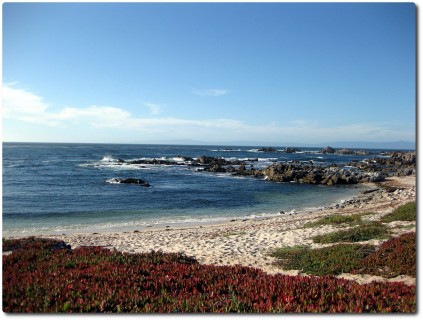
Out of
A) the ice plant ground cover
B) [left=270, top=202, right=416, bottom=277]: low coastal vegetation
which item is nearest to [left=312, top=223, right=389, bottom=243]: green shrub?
[left=270, top=202, right=416, bottom=277]: low coastal vegetation

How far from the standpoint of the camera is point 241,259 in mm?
8820

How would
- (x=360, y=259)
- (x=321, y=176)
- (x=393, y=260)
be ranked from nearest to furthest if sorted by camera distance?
(x=393, y=260) < (x=360, y=259) < (x=321, y=176)

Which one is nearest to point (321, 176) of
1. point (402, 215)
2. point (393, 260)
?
point (402, 215)

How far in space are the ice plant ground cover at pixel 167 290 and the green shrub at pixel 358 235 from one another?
171 inches

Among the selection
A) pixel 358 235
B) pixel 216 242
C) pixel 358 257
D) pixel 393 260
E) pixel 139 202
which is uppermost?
pixel 393 260

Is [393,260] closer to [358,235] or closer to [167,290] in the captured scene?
[358,235]

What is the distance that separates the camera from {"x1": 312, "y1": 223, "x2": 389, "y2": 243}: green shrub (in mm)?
9429

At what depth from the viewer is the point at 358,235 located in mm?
9734

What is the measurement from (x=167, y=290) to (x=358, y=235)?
22.5 feet

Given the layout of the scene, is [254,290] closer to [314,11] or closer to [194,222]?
[314,11]

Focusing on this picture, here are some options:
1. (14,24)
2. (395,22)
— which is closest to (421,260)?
(395,22)

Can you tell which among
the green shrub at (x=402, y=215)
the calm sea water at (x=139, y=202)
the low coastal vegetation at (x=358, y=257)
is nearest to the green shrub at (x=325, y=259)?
the low coastal vegetation at (x=358, y=257)

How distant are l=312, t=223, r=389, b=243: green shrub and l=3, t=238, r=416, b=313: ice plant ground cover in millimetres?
4352

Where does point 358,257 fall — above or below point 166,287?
below
